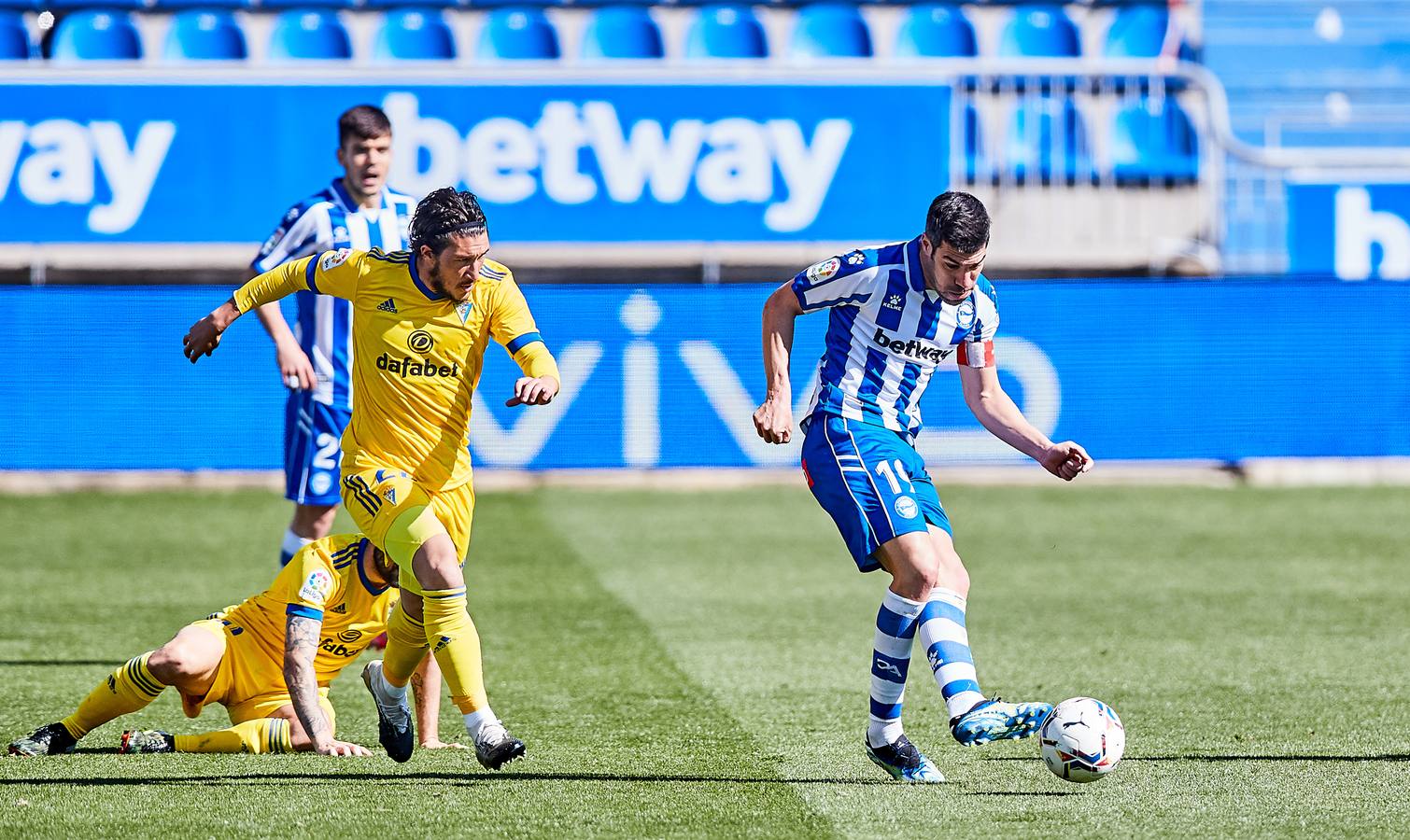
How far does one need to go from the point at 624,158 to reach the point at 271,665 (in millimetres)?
9041

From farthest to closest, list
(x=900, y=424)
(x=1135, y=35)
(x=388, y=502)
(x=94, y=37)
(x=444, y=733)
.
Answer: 1. (x=1135, y=35)
2. (x=94, y=37)
3. (x=444, y=733)
4. (x=900, y=424)
5. (x=388, y=502)

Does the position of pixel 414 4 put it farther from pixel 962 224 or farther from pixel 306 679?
pixel 962 224

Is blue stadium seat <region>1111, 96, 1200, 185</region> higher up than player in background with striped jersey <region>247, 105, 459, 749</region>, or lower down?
lower down

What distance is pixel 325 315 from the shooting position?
766 centimetres

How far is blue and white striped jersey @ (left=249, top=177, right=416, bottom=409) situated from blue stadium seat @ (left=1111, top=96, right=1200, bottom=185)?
354 inches

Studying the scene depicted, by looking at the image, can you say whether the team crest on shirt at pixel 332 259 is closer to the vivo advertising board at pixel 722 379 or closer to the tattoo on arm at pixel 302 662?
the tattoo on arm at pixel 302 662

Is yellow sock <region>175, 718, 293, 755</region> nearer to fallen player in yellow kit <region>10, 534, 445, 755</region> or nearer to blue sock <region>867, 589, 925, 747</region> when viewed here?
fallen player in yellow kit <region>10, 534, 445, 755</region>

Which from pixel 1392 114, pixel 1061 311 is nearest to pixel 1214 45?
pixel 1392 114

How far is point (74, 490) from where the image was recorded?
13.6 meters

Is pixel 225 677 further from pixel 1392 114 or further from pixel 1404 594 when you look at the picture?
pixel 1392 114

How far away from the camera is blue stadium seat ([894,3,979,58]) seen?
55.5ft

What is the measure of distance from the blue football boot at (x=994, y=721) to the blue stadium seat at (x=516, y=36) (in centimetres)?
1219

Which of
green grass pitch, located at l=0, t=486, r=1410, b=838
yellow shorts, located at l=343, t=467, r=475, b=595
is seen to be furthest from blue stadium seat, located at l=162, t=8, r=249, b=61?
yellow shorts, located at l=343, t=467, r=475, b=595

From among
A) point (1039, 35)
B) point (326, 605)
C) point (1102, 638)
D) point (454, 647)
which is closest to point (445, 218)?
point (454, 647)
